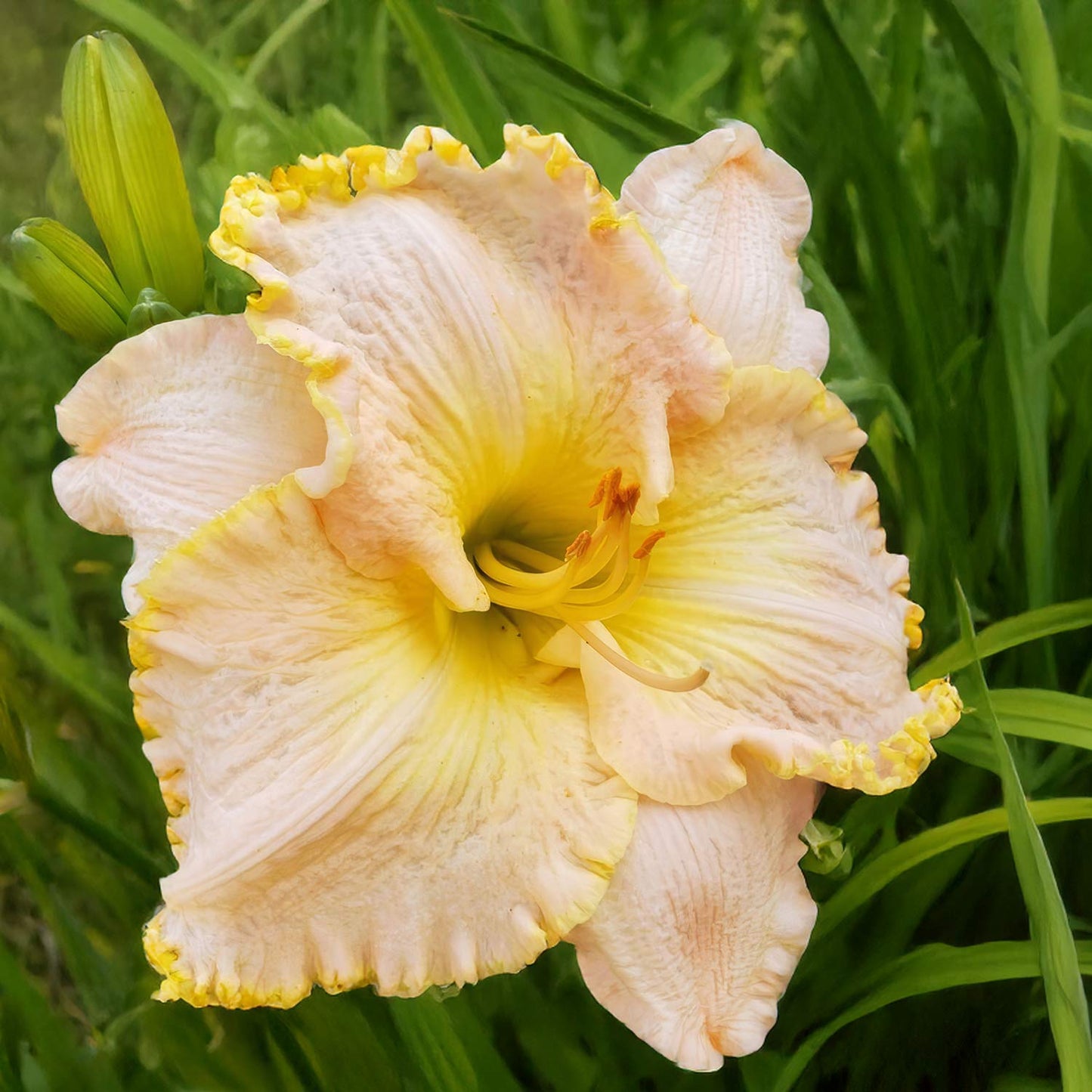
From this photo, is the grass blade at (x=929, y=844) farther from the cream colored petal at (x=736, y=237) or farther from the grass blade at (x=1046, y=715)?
the cream colored petal at (x=736, y=237)

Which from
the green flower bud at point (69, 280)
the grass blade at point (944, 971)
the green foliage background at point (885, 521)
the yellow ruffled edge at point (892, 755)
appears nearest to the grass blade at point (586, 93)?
the green foliage background at point (885, 521)

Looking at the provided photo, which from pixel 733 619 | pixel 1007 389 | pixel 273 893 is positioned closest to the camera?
pixel 273 893

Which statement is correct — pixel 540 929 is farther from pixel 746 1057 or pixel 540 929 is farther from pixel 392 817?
pixel 746 1057

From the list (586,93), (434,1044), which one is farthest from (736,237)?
(434,1044)

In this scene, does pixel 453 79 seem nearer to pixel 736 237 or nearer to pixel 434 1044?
pixel 736 237

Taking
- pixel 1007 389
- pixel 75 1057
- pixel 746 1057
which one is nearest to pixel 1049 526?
pixel 1007 389
